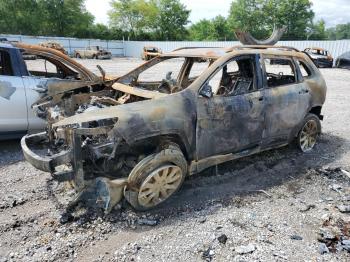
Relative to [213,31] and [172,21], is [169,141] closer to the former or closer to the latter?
[213,31]

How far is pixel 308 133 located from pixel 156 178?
325 cm

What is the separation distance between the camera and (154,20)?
218ft

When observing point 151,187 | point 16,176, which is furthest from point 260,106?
point 16,176

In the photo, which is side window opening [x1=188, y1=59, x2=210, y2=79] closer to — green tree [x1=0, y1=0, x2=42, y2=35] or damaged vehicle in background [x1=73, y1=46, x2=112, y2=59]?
damaged vehicle in background [x1=73, y1=46, x2=112, y2=59]

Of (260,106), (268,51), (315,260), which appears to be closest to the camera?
(315,260)

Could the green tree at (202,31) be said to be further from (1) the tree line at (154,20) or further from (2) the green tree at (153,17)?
(2) the green tree at (153,17)

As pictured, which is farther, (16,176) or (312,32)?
(312,32)

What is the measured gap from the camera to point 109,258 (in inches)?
122

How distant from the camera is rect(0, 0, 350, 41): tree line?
52.5 m

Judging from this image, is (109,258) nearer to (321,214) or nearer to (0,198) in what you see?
(0,198)

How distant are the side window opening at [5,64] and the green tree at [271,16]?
56856 millimetres

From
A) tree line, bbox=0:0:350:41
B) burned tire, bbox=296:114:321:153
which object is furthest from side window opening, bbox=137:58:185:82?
tree line, bbox=0:0:350:41

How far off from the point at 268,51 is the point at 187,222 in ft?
9.18

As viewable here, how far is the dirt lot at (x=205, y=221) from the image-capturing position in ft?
10.4
